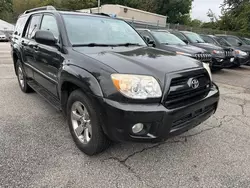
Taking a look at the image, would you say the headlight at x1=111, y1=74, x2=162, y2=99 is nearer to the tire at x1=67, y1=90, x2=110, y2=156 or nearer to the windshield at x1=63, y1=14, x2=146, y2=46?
the tire at x1=67, y1=90, x2=110, y2=156

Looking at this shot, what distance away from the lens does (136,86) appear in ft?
6.94

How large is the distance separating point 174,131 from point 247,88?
541 cm

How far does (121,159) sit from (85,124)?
0.62m

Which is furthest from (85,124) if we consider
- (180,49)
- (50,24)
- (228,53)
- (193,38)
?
(193,38)

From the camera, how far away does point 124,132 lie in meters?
2.13

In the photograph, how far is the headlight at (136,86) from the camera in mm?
2102

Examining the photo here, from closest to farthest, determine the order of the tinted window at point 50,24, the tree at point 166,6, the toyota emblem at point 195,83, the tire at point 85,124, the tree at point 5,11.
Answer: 1. the tire at point 85,124
2. the toyota emblem at point 195,83
3. the tinted window at point 50,24
4. the tree at point 5,11
5. the tree at point 166,6

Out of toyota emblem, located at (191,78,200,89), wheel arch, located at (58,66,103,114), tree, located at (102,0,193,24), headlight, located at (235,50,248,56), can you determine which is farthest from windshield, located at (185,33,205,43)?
tree, located at (102,0,193,24)

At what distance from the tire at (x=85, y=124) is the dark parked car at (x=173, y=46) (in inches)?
182

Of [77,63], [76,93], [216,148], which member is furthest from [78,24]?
[216,148]

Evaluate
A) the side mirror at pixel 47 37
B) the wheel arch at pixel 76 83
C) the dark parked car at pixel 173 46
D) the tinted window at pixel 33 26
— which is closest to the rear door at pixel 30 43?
the tinted window at pixel 33 26

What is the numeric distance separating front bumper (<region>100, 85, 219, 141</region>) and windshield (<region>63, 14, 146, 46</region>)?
50.6 inches

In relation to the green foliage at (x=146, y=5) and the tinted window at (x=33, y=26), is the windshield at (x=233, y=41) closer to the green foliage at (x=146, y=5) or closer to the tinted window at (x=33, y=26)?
the tinted window at (x=33, y=26)

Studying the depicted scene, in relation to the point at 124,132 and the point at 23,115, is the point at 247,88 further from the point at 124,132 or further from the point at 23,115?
the point at 23,115
